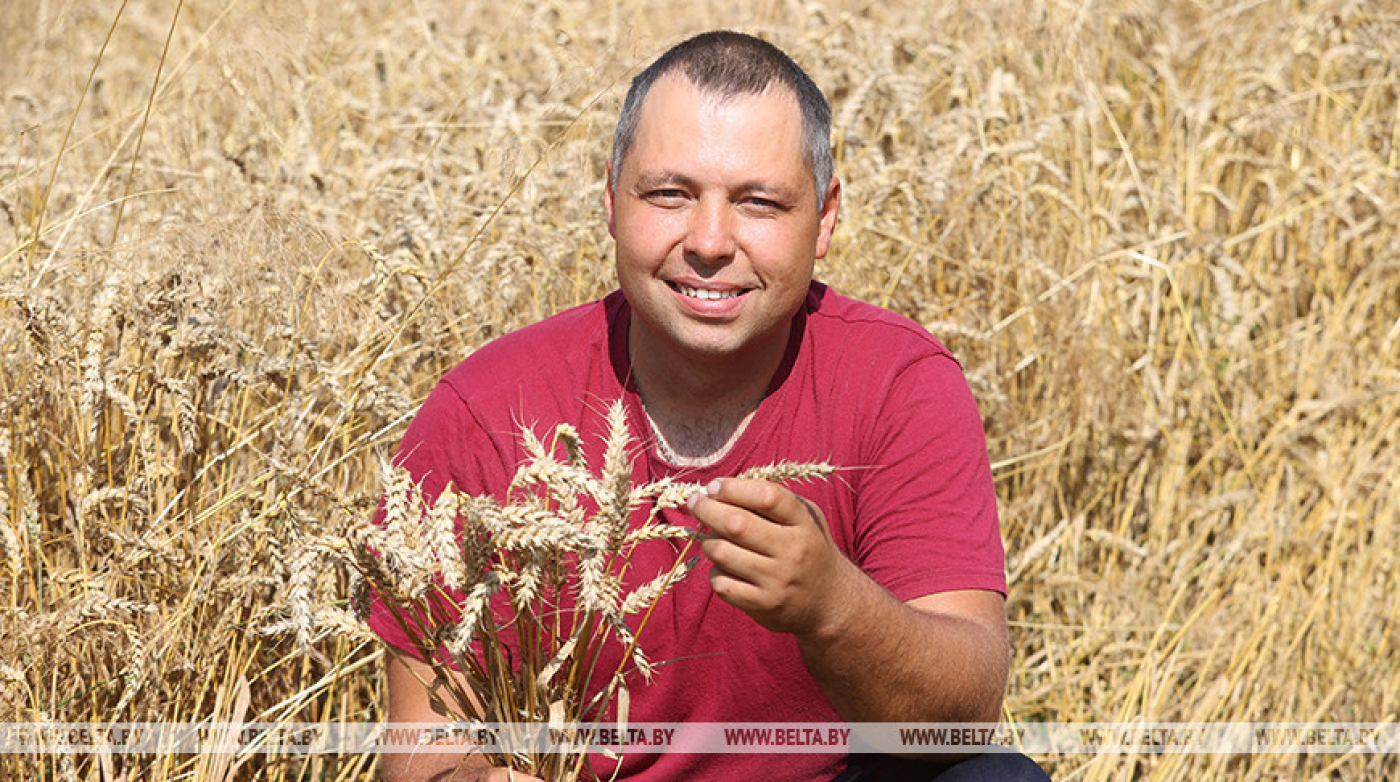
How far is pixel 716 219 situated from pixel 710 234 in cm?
3

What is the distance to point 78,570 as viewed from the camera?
7.64ft

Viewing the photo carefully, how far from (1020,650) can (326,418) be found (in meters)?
1.74

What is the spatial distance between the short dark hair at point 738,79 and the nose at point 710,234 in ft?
0.57

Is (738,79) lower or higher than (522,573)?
higher

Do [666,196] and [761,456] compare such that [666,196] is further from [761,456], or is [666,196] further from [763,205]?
[761,456]

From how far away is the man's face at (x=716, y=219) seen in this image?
7.23 feet

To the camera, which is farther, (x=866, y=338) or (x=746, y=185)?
(x=866, y=338)

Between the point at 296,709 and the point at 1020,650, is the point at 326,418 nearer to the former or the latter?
the point at 296,709

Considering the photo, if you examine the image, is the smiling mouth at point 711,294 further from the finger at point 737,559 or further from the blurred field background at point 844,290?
the finger at point 737,559

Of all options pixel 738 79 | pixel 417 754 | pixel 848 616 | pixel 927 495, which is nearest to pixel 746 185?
pixel 738 79

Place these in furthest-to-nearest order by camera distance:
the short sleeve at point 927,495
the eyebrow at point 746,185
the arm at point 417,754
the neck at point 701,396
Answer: the neck at point 701,396 → the eyebrow at point 746,185 → the short sleeve at point 927,495 → the arm at point 417,754

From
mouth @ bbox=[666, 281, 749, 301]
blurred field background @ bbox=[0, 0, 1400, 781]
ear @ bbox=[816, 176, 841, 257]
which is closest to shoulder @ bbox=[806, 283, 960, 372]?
ear @ bbox=[816, 176, 841, 257]

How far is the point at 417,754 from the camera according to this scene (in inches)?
82.4

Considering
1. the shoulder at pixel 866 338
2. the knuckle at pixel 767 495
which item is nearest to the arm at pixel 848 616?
the knuckle at pixel 767 495
